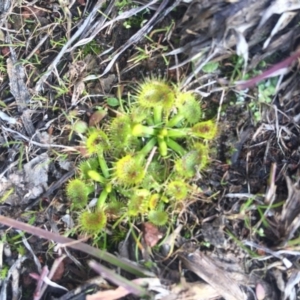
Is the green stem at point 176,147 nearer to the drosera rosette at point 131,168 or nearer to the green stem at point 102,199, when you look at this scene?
the drosera rosette at point 131,168

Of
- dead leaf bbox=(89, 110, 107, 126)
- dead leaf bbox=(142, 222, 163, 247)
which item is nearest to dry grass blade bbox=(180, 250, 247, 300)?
dead leaf bbox=(142, 222, 163, 247)

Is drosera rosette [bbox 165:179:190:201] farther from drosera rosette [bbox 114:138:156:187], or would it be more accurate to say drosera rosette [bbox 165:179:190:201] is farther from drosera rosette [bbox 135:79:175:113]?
drosera rosette [bbox 135:79:175:113]

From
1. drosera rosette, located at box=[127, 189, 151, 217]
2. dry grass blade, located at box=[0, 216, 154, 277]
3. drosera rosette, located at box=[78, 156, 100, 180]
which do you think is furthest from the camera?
drosera rosette, located at box=[78, 156, 100, 180]

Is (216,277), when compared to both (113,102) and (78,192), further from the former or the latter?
(113,102)

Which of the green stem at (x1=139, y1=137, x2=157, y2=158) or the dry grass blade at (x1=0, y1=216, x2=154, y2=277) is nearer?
the dry grass blade at (x1=0, y1=216, x2=154, y2=277)

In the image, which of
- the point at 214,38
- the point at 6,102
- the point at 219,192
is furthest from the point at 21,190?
the point at 214,38

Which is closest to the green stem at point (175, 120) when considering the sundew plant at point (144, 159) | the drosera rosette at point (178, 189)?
the sundew plant at point (144, 159)

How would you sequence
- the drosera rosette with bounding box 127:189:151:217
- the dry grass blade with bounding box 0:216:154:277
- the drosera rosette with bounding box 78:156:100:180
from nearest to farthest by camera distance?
the dry grass blade with bounding box 0:216:154:277 → the drosera rosette with bounding box 127:189:151:217 → the drosera rosette with bounding box 78:156:100:180
